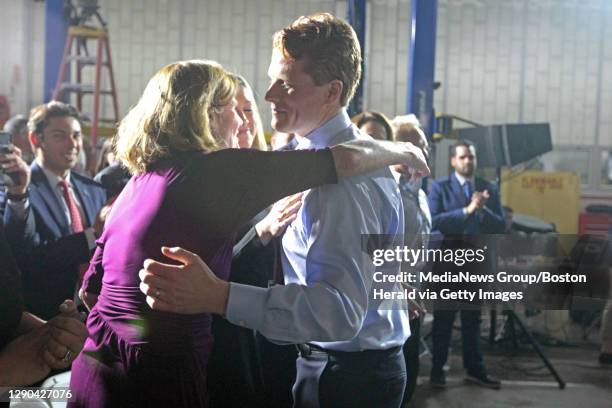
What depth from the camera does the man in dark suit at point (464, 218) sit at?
1945 mm

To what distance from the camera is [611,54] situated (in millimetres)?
5902

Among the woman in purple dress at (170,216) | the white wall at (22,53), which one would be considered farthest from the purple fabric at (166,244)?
the white wall at (22,53)

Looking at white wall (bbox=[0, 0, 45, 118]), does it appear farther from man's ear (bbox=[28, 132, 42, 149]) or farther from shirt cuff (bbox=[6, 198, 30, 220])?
shirt cuff (bbox=[6, 198, 30, 220])

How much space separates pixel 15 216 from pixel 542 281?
3.58 feet

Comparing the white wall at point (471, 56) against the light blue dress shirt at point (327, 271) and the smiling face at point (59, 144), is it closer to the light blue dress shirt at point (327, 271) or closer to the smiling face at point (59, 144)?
the smiling face at point (59, 144)

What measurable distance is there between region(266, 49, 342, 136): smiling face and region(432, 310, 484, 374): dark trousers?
127cm

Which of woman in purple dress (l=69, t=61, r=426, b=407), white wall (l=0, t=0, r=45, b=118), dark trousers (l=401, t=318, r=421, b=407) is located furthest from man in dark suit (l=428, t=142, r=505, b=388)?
white wall (l=0, t=0, r=45, b=118)

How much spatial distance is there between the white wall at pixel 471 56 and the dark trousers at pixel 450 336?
7.07 ft

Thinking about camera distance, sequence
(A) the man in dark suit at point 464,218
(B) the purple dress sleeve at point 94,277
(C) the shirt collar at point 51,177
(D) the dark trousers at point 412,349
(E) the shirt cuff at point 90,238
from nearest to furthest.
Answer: (B) the purple dress sleeve at point 94,277 → (D) the dark trousers at point 412,349 → (E) the shirt cuff at point 90,238 → (C) the shirt collar at point 51,177 → (A) the man in dark suit at point 464,218

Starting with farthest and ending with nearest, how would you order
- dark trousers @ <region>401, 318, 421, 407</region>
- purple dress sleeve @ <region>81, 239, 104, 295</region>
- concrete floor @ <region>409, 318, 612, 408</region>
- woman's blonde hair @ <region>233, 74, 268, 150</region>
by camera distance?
concrete floor @ <region>409, 318, 612, 408</region>, dark trousers @ <region>401, 318, 421, 407</region>, woman's blonde hair @ <region>233, 74, 268, 150</region>, purple dress sleeve @ <region>81, 239, 104, 295</region>

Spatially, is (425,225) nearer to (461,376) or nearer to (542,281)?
(542,281)

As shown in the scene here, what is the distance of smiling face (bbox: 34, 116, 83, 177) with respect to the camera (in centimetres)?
162

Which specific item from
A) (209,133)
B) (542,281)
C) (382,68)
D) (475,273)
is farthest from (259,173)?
(382,68)

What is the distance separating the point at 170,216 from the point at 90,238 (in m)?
0.85
